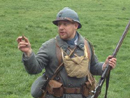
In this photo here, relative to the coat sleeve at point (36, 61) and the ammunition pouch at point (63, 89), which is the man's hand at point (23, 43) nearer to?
the coat sleeve at point (36, 61)

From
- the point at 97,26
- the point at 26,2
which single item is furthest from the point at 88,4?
the point at 97,26

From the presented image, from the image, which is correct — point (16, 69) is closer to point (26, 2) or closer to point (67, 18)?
point (67, 18)

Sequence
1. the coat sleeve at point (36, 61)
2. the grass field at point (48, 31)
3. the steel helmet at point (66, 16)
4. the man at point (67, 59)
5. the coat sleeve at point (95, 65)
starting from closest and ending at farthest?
the coat sleeve at point (36, 61)
the man at point (67, 59)
the steel helmet at point (66, 16)
the coat sleeve at point (95, 65)
the grass field at point (48, 31)

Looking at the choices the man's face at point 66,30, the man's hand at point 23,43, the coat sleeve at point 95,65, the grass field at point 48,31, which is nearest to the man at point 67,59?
the man's face at point 66,30

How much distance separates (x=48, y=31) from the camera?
48.4 ft

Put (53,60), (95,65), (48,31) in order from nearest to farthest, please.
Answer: (53,60) < (95,65) < (48,31)

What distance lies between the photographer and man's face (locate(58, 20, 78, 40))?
14.0 ft

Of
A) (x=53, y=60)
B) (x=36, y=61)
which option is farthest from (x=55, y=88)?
(x=36, y=61)

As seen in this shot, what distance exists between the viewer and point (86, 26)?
645 inches

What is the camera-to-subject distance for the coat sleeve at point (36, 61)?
3.81 meters

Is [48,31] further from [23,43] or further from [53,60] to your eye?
[23,43]

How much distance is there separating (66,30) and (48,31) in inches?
414

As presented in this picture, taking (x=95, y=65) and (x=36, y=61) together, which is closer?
(x=36, y=61)

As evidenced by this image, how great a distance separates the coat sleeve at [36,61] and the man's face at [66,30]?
0.26 meters
